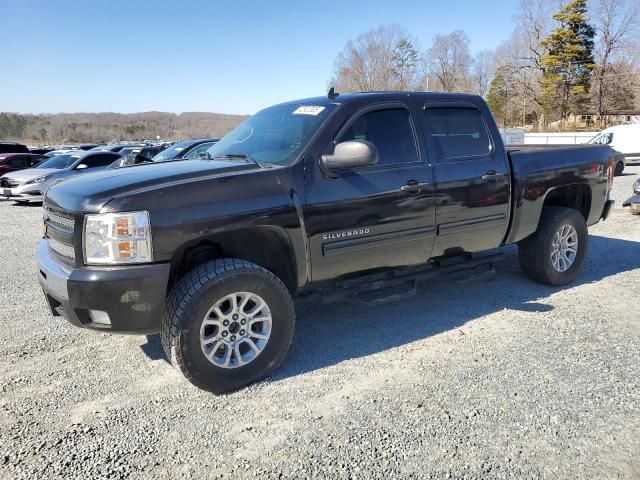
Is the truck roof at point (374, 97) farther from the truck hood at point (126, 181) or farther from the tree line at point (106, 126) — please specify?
the tree line at point (106, 126)

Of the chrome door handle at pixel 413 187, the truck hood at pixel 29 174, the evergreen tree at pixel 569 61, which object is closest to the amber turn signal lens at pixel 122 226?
the chrome door handle at pixel 413 187

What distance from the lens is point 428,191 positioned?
4.34 meters

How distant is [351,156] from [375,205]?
0.50m

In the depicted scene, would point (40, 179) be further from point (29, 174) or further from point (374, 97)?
point (374, 97)

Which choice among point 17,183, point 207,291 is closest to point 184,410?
point 207,291

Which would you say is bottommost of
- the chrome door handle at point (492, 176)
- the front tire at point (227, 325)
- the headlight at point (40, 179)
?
the front tire at point (227, 325)

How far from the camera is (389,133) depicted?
4.34 m

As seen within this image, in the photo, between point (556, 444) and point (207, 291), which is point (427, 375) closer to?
point (556, 444)

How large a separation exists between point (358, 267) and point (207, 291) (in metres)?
1.31

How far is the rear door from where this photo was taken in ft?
14.8

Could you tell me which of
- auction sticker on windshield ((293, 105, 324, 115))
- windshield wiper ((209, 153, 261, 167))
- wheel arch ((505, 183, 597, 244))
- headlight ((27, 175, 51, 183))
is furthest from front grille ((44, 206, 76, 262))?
headlight ((27, 175, 51, 183))

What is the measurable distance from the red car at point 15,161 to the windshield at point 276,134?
16271 mm

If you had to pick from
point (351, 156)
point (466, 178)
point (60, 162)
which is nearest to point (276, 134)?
point (351, 156)

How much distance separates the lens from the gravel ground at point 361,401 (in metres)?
2.70
